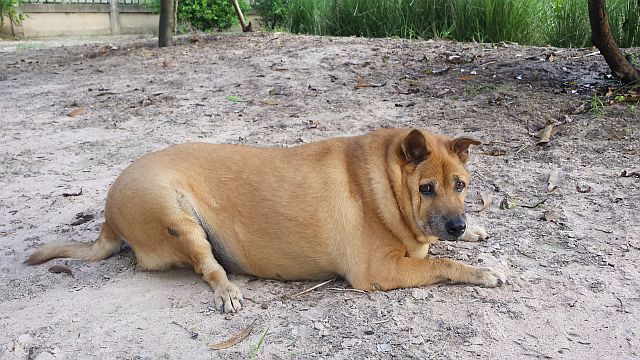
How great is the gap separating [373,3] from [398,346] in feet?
33.0

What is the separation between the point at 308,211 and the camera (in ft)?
12.6

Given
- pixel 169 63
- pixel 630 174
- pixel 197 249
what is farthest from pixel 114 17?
pixel 630 174

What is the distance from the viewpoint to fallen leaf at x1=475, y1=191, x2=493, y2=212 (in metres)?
4.86

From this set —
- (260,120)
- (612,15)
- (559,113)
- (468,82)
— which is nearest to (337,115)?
(260,120)

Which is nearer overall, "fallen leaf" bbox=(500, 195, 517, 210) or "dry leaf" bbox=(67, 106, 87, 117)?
"fallen leaf" bbox=(500, 195, 517, 210)

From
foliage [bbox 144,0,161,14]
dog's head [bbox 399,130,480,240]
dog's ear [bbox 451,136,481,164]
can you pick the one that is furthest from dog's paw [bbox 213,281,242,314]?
foliage [bbox 144,0,161,14]

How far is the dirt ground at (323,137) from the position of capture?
3330mm

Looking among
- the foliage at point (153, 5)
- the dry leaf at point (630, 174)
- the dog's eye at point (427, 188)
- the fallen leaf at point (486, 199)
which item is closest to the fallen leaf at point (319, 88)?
the fallen leaf at point (486, 199)

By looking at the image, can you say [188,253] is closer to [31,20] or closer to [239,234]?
[239,234]

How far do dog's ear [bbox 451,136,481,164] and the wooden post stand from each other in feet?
54.0

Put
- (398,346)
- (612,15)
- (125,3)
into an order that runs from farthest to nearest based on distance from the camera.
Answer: (125,3)
(612,15)
(398,346)

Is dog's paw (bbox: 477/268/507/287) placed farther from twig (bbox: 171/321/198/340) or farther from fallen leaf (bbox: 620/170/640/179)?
fallen leaf (bbox: 620/170/640/179)

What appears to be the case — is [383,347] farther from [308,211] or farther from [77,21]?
[77,21]

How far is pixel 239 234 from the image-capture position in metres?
3.95
